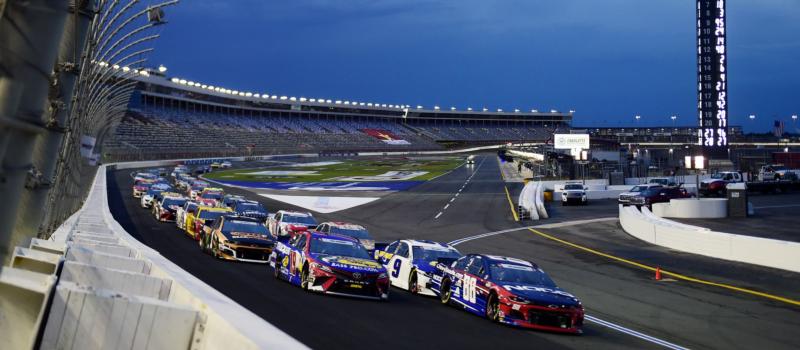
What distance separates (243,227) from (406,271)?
6479 millimetres

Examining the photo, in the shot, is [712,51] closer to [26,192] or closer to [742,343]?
[742,343]

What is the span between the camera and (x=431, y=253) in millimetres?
20000

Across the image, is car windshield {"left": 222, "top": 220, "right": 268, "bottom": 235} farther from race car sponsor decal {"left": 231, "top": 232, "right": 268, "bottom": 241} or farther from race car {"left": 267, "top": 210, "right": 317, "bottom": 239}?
race car {"left": 267, "top": 210, "right": 317, "bottom": 239}

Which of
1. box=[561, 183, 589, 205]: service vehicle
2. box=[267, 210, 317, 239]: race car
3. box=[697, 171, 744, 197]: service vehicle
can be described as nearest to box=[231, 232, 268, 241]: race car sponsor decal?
box=[267, 210, 317, 239]: race car

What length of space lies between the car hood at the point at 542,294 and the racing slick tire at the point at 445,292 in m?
2.29

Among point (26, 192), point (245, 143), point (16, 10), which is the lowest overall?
point (26, 192)

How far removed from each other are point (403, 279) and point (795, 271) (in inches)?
441

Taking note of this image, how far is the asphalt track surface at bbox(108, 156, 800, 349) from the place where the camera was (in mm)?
13469

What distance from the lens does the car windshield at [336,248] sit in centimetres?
1858

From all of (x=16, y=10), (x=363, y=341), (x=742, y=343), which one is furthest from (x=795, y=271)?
(x=16, y=10)

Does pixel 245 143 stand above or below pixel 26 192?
above

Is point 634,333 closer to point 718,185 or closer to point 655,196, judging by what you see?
point 655,196

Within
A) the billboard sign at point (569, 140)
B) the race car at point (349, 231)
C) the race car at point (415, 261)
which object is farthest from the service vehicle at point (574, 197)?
the billboard sign at point (569, 140)

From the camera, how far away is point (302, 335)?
1238 cm
